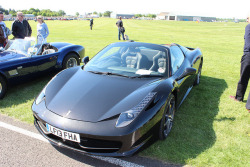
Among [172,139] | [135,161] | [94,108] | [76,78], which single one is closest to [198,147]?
[172,139]

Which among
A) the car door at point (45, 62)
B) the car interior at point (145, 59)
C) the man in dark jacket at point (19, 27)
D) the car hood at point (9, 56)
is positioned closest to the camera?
the car interior at point (145, 59)

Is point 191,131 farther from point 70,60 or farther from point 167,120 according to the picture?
point 70,60

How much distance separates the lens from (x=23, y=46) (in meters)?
5.26

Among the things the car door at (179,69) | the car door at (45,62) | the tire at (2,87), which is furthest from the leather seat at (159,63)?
the tire at (2,87)

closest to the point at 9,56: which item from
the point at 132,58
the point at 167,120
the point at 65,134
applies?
the point at 132,58

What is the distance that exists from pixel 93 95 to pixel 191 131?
169 centimetres

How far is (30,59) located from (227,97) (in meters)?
4.60

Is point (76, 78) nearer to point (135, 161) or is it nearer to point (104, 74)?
point (104, 74)

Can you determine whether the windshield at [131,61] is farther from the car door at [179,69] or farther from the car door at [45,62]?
the car door at [45,62]

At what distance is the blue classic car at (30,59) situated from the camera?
172 inches

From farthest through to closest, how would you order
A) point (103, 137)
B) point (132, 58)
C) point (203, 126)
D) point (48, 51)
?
point (48, 51)
point (132, 58)
point (203, 126)
point (103, 137)

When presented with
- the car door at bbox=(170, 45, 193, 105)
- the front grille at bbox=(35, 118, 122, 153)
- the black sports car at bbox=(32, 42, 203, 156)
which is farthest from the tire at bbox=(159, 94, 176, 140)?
the front grille at bbox=(35, 118, 122, 153)

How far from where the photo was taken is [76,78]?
334 centimetres

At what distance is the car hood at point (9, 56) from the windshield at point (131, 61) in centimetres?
199
